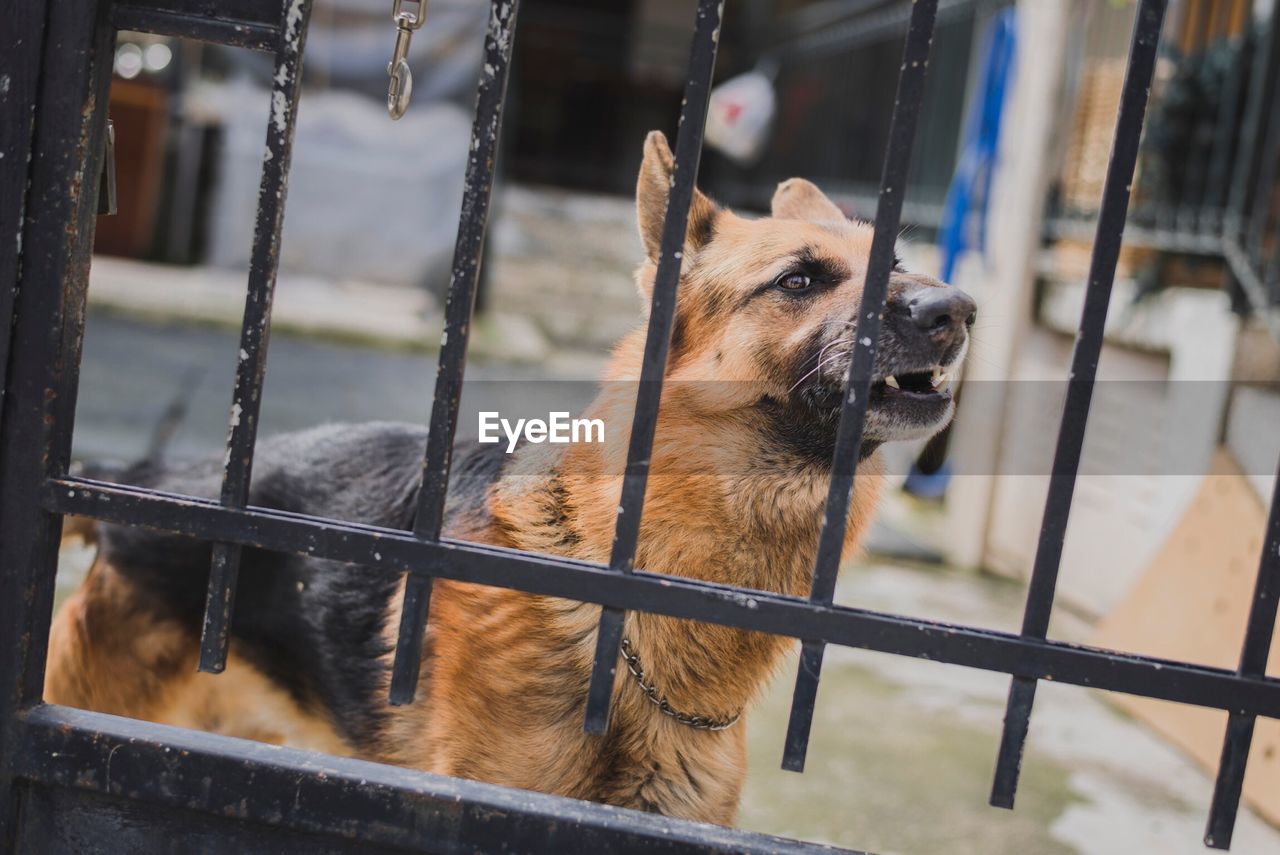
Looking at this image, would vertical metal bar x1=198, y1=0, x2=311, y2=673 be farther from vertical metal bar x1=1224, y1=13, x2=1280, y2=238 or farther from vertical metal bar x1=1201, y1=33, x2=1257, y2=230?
vertical metal bar x1=1201, y1=33, x2=1257, y2=230

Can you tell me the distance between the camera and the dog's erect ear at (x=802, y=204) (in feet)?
9.25

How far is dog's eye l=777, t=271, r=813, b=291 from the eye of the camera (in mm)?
2402

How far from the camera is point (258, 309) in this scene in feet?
5.06

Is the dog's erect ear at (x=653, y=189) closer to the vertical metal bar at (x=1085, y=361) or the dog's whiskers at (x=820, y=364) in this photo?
the dog's whiskers at (x=820, y=364)

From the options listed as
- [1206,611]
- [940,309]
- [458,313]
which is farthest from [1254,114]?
[458,313]

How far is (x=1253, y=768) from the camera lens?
3.45m

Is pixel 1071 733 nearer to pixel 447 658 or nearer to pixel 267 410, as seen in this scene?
pixel 447 658

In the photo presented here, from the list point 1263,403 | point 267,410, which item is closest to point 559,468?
point 1263,403

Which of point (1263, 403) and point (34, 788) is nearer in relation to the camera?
point (34, 788)

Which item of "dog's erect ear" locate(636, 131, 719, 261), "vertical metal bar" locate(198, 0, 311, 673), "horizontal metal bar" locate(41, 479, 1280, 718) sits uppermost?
"dog's erect ear" locate(636, 131, 719, 261)

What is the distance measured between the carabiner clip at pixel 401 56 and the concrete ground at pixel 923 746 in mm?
1910

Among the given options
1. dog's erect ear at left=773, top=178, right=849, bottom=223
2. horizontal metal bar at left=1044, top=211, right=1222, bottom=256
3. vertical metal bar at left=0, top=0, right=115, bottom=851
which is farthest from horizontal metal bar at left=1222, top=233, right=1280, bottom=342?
vertical metal bar at left=0, top=0, right=115, bottom=851

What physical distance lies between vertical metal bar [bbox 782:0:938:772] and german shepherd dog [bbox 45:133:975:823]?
1.75ft

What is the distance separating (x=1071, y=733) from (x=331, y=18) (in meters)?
7.42
